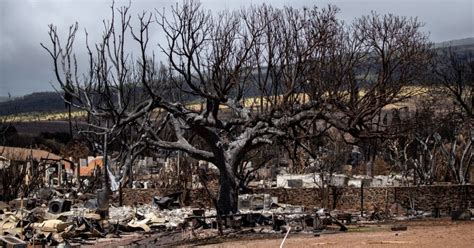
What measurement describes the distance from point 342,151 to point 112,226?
2720cm

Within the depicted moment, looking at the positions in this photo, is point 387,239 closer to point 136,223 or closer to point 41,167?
point 136,223

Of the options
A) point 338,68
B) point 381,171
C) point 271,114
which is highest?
point 338,68

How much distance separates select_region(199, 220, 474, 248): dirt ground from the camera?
53.6 feet

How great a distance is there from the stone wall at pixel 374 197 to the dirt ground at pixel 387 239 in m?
7.45

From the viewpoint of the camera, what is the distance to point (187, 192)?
103ft

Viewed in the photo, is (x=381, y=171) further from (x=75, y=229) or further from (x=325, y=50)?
(x=75, y=229)

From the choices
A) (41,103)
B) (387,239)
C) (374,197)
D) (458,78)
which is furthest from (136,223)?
(41,103)

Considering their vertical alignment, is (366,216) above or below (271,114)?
below

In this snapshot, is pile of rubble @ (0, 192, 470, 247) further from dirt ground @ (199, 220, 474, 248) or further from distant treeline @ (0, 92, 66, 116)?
distant treeline @ (0, 92, 66, 116)

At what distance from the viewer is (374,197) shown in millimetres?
29250

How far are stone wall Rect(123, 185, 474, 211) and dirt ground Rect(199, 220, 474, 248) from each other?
24.4 ft

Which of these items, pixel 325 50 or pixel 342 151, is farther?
pixel 342 151

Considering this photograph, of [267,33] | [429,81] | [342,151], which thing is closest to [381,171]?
[342,151]

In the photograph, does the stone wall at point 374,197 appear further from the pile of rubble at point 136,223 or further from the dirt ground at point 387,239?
the dirt ground at point 387,239
